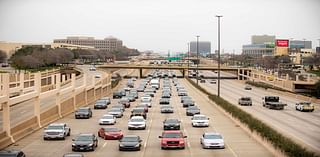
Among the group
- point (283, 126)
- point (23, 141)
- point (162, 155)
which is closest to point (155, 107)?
point (283, 126)

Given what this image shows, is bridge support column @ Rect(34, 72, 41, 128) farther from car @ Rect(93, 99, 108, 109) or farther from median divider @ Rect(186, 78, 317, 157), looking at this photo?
car @ Rect(93, 99, 108, 109)

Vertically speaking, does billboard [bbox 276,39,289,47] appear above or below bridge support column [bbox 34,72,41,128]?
above

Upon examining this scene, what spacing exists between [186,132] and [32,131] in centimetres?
948

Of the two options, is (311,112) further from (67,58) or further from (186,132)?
(67,58)

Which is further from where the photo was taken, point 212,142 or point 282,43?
point 282,43

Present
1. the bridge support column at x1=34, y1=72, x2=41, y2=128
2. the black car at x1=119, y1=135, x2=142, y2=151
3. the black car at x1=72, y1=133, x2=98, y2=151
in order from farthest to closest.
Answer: the bridge support column at x1=34, y1=72, x2=41, y2=128 < the black car at x1=119, y1=135, x2=142, y2=151 < the black car at x1=72, y1=133, x2=98, y2=151

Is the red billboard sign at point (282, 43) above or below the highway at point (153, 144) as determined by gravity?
above

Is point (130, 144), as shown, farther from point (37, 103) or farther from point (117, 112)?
point (117, 112)

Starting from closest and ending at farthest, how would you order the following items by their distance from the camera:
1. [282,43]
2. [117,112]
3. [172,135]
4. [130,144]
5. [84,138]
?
[130,144] → [84,138] → [172,135] → [117,112] → [282,43]

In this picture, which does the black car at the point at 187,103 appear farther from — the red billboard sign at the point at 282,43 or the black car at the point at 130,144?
the red billboard sign at the point at 282,43

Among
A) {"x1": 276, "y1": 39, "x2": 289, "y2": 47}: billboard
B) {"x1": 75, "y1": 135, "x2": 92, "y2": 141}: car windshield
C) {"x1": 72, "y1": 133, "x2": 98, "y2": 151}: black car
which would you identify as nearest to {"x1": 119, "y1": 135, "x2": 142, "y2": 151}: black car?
{"x1": 72, "y1": 133, "x2": 98, "y2": 151}: black car

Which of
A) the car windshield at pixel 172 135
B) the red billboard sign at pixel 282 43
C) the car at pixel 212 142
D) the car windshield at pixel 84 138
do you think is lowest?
the car at pixel 212 142

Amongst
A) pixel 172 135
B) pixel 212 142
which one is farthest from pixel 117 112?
pixel 212 142

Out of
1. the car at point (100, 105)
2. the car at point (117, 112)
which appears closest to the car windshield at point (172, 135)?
the car at point (117, 112)
